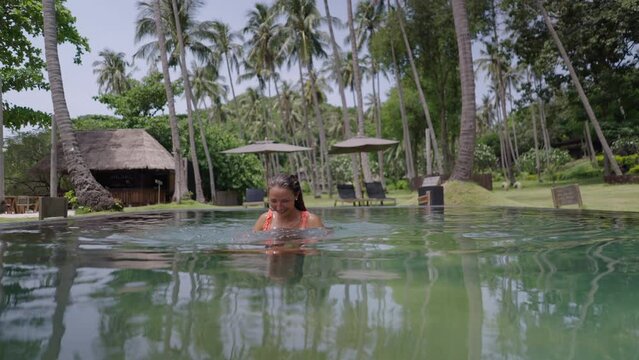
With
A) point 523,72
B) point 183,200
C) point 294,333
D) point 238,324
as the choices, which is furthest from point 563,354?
point 523,72

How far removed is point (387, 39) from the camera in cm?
3041

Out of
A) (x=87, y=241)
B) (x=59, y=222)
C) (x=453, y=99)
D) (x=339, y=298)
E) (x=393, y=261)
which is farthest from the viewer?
(x=453, y=99)

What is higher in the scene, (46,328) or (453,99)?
(453,99)

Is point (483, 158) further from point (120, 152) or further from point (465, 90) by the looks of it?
point (465, 90)

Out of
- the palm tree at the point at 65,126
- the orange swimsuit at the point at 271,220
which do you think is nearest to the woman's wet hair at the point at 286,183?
the orange swimsuit at the point at 271,220

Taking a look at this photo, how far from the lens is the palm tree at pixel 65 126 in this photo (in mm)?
13539

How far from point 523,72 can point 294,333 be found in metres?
51.3

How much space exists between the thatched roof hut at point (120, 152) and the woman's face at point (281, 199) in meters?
19.4

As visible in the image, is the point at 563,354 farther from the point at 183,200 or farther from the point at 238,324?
the point at 183,200

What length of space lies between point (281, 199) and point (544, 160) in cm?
4749

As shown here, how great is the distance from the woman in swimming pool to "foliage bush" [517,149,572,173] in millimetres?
41346

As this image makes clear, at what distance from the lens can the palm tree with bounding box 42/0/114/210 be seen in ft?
44.4

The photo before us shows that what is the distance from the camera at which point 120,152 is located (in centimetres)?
2362

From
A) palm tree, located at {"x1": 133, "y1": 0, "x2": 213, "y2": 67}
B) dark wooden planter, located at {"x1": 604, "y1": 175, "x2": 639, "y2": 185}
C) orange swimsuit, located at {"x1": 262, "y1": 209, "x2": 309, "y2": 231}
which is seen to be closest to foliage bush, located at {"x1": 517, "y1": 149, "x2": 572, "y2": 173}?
dark wooden planter, located at {"x1": 604, "y1": 175, "x2": 639, "y2": 185}
